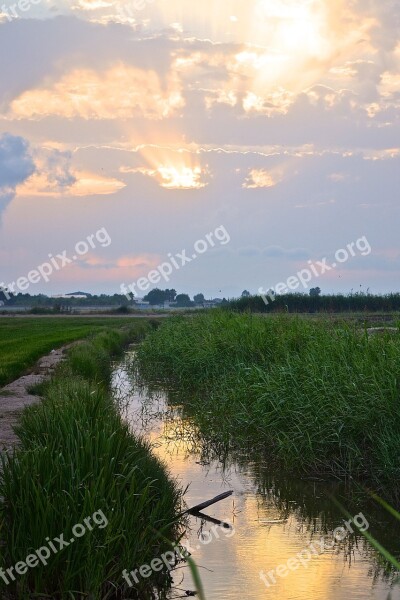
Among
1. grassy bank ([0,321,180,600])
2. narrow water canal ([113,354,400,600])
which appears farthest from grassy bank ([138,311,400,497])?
grassy bank ([0,321,180,600])

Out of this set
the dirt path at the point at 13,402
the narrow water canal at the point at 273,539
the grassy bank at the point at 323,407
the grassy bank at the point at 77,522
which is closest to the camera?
the grassy bank at the point at 77,522

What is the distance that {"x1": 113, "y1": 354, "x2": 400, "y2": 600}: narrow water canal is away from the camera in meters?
6.63

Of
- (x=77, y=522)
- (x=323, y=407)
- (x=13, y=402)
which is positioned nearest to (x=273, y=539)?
(x=323, y=407)

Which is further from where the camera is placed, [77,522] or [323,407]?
[323,407]

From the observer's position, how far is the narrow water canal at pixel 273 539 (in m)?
6.63

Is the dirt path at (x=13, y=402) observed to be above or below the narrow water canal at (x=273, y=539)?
above

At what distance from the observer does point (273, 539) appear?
25.9 feet

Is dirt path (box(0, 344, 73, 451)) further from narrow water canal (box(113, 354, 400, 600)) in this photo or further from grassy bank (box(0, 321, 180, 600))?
narrow water canal (box(113, 354, 400, 600))

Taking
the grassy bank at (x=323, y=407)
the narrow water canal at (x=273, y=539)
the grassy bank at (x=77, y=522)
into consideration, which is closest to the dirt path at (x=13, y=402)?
the grassy bank at (x=77, y=522)

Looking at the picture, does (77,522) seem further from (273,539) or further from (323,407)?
(323,407)

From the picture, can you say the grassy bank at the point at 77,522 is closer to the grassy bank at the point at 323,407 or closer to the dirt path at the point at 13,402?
the dirt path at the point at 13,402

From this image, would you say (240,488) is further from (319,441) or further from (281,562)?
(281,562)

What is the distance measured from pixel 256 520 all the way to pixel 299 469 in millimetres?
2060

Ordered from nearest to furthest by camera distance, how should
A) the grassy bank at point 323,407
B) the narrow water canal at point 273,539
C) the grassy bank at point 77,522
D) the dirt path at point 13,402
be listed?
the grassy bank at point 77,522
the narrow water canal at point 273,539
the grassy bank at point 323,407
the dirt path at point 13,402
